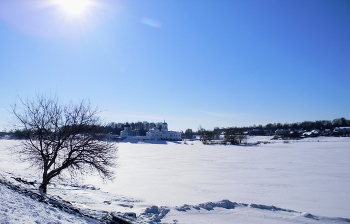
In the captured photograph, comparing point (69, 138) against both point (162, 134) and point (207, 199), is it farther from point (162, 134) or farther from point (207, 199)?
point (162, 134)

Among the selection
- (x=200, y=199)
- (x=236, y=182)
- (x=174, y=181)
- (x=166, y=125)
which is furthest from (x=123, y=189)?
(x=166, y=125)

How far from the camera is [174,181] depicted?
2017 cm

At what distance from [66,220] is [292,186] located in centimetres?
1597

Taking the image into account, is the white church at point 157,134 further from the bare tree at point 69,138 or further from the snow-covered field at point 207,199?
the bare tree at point 69,138

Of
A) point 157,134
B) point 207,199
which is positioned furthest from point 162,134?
point 207,199

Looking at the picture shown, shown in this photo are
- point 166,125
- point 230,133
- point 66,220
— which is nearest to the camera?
point 66,220

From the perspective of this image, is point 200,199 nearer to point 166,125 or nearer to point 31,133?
point 31,133

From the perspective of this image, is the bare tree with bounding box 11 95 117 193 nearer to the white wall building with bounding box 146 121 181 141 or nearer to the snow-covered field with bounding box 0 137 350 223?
the snow-covered field with bounding box 0 137 350 223

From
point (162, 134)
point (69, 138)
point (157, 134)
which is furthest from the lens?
point (162, 134)

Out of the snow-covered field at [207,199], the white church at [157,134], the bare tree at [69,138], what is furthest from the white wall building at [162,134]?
the bare tree at [69,138]

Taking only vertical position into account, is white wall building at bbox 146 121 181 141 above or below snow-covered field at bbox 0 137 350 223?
above

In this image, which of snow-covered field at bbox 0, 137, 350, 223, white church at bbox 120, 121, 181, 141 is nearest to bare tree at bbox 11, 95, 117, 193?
snow-covered field at bbox 0, 137, 350, 223

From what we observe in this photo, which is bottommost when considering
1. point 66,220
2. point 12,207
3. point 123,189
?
point 123,189

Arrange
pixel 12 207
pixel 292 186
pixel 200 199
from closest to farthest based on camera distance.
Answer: pixel 12 207
pixel 200 199
pixel 292 186
